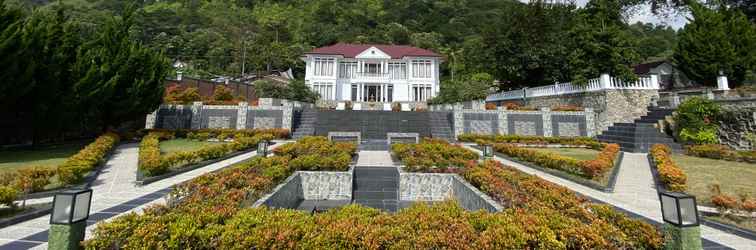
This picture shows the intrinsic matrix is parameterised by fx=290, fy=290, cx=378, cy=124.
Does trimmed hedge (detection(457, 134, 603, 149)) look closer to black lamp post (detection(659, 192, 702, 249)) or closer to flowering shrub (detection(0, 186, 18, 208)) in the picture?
black lamp post (detection(659, 192, 702, 249))

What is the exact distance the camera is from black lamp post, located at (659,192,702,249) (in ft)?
9.29

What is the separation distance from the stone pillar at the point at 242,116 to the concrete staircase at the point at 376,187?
12.6 m

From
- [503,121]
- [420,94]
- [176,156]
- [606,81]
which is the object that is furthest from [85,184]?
[420,94]

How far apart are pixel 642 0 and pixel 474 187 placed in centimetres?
3205

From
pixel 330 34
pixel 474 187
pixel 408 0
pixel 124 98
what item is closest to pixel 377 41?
pixel 330 34

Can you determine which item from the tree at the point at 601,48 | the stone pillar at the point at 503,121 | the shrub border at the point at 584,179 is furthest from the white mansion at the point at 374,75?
the shrub border at the point at 584,179

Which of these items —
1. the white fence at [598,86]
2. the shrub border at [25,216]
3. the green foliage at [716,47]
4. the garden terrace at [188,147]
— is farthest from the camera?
the green foliage at [716,47]

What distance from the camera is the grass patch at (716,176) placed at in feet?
21.7

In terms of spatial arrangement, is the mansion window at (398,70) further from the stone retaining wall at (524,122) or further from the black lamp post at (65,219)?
the black lamp post at (65,219)

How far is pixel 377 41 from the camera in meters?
56.1

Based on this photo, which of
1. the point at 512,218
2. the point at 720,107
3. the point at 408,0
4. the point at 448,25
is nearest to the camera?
the point at 512,218

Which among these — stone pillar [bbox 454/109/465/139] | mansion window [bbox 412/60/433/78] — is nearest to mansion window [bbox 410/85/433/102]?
mansion window [bbox 412/60/433/78]

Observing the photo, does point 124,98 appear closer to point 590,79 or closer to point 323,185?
point 323,185

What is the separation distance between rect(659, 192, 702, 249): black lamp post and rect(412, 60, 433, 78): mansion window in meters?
31.6
